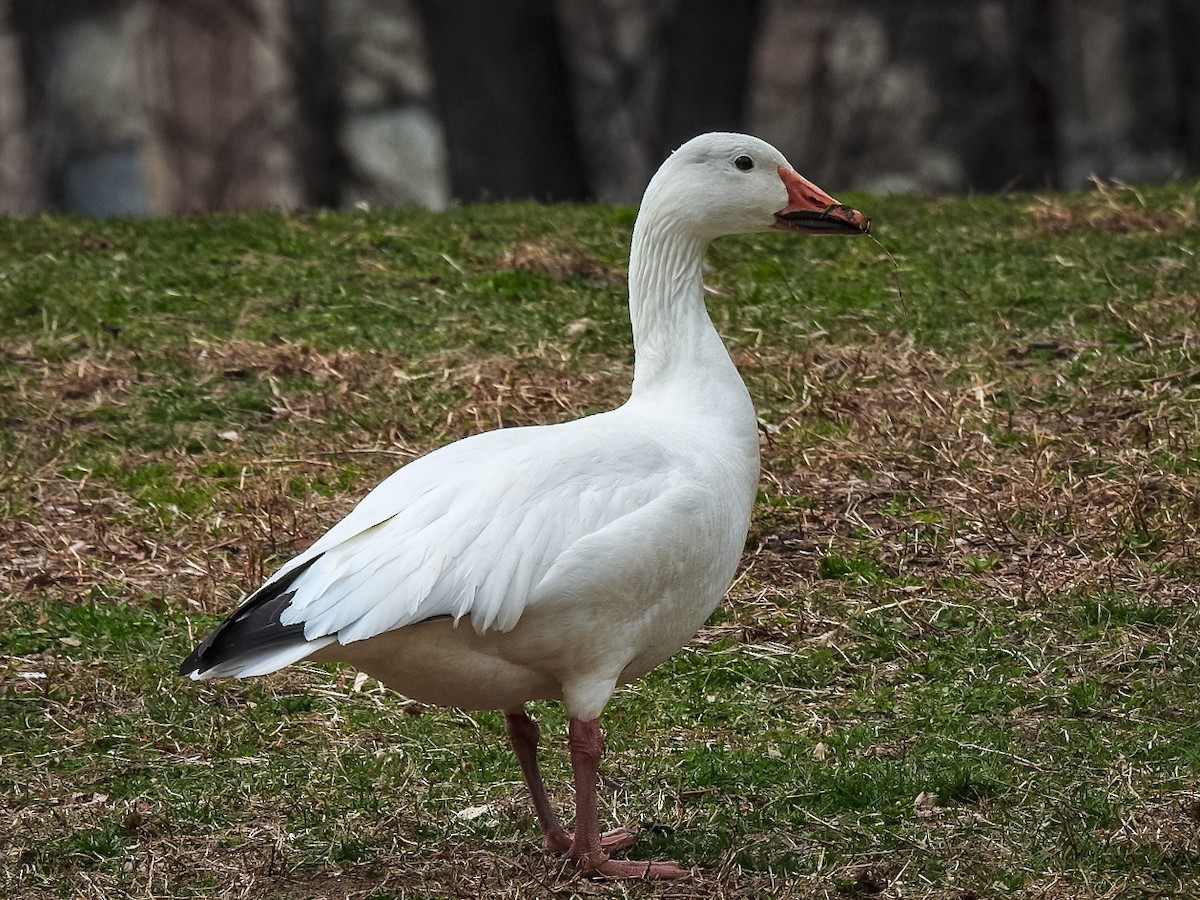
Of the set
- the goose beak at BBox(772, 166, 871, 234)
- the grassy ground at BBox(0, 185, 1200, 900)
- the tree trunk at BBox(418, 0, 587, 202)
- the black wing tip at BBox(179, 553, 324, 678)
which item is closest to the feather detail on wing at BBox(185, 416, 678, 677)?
the black wing tip at BBox(179, 553, 324, 678)

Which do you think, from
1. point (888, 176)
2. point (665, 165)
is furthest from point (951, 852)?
point (888, 176)

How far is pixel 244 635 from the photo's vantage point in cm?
373

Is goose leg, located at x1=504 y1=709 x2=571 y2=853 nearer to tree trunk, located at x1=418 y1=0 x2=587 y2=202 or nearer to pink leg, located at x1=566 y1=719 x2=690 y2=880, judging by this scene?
pink leg, located at x1=566 y1=719 x2=690 y2=880

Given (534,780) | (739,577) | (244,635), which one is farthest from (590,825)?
(739,577)

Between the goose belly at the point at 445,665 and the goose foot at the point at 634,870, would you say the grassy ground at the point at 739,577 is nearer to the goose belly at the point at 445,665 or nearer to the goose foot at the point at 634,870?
the goose foot at the point at 634,870

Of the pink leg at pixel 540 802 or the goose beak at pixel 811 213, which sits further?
the goose beak at pixel 811 213

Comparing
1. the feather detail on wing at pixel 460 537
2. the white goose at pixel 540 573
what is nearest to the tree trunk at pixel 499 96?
the white goose at pixel 540 573

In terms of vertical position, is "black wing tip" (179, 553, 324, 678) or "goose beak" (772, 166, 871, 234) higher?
"goose beak" (772, 166, 871, 234)

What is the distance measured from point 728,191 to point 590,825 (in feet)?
5.19

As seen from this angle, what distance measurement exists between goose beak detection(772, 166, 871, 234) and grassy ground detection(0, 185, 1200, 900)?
1.33m

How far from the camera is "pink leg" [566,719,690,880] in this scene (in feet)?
13.0

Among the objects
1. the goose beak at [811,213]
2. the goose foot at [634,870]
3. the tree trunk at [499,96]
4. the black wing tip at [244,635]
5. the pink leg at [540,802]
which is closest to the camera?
the black wing tip at [244,635]

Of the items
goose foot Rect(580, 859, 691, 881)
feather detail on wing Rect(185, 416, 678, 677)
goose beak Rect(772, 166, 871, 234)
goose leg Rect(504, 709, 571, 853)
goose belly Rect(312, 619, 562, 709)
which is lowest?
goose foot Rect(580, 859, 691, 881)

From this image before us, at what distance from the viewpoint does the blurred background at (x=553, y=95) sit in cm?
1442
